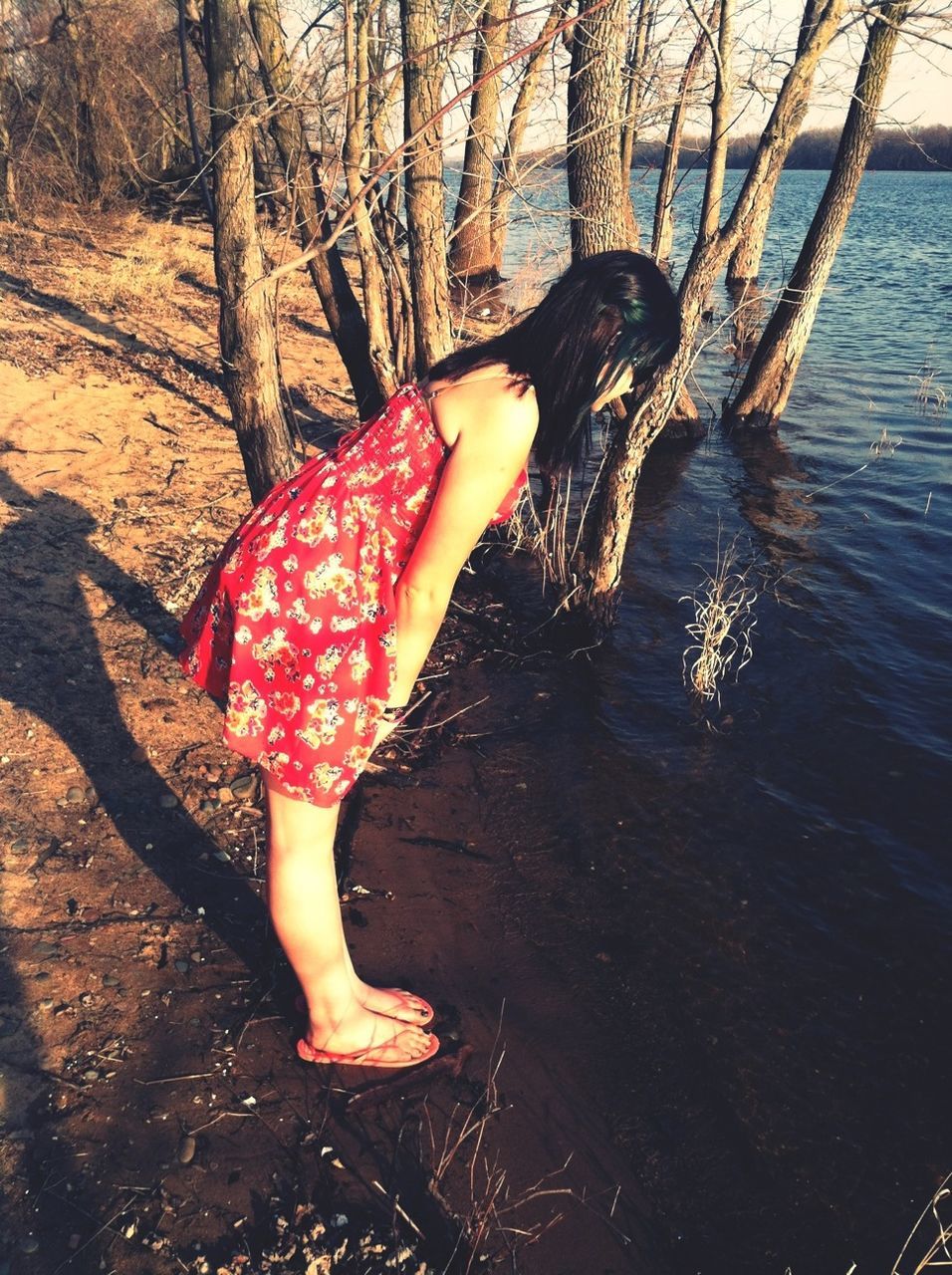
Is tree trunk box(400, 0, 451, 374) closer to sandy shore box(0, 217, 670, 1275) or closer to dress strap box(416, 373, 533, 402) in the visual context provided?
sandy shore box(0, 217, 670, 1275)

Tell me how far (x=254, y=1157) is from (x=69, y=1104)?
0.50 m

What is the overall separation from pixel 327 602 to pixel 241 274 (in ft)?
10.7

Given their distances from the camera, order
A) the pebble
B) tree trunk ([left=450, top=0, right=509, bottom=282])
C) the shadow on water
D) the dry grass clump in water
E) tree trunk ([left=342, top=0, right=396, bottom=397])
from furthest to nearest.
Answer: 1. tree trunk ([left=450, top=0, right=509, bottom=282])
2. the dry grass clump in water
3. tree trunk ([left=342, top=0, right=396, bottom=397])
4. the pebble
5. the shadow on water

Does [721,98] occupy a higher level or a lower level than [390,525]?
higher

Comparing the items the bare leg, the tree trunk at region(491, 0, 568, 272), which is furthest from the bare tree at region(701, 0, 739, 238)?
the bare leg

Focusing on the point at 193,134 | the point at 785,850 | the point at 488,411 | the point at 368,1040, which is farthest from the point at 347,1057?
the point at 193,134

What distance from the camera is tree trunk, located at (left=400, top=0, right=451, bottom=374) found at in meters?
4.89

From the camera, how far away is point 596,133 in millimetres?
5043

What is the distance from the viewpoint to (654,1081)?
115 inches

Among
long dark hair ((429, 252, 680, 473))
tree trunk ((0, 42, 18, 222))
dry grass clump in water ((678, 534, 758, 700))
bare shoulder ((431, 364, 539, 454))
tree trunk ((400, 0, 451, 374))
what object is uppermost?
tree trunk ((0, 42, 18, 222))

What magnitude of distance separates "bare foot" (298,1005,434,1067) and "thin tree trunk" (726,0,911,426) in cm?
662

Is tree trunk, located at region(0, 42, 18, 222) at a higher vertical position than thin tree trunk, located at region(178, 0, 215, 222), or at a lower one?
higher

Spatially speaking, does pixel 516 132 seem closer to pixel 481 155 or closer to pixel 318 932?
pixel 481 155

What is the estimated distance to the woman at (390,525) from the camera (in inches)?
78.5
